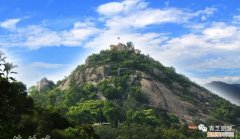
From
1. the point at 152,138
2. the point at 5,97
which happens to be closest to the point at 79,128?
the point at 5,97

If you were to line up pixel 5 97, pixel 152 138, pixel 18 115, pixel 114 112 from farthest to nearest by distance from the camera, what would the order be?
pixel 114 112 < pixel 152 138 < pixel 18 115 < pixel 5 97

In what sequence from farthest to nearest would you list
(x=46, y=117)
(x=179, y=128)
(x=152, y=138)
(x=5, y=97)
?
(x=179, y=128), (x=152, y=138), (x=46, y=117), (x=5, y=97)

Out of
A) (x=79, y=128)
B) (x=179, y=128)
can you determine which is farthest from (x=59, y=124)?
(x=179, y=128)

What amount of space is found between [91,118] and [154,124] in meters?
24.7

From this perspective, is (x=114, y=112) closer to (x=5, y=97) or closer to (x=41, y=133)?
(x=41, y=133)

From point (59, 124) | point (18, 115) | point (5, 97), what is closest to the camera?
point (5, 97)

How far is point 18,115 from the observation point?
78625 millimetres

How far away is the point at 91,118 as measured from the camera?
18138cm

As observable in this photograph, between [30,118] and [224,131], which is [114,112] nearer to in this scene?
[224,131]

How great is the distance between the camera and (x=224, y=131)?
573ft

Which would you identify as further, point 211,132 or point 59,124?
point 211,132

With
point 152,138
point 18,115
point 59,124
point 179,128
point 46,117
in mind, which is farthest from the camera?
point 179,128

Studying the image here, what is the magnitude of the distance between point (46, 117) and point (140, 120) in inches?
3997

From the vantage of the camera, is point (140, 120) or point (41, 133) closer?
point (41, 133)
